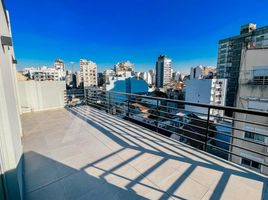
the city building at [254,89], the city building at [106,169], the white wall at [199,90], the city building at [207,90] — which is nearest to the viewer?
the city building at [106,169]

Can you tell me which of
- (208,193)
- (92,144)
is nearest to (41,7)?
(92,144)

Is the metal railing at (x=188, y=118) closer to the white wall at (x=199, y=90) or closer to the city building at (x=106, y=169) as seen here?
the city building at (x=106, y=169)

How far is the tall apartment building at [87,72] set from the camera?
34062mm

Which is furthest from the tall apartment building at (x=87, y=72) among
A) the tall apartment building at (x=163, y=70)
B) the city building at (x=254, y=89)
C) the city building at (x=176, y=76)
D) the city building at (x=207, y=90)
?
the city building at (x=176, y=76)

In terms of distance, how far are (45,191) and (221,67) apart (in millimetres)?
35727

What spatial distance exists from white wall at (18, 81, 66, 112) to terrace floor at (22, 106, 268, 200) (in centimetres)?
313

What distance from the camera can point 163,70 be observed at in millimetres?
47906

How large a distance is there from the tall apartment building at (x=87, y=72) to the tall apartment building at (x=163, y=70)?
23621 millimetres

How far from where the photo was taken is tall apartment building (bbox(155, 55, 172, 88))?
4809 centimetres

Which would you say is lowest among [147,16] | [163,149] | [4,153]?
[163,149]

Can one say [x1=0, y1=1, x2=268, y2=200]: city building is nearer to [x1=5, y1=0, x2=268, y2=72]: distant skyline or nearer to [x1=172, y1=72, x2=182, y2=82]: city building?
[x1=5, y1=0, x2=268, y2=72]: distant skyline

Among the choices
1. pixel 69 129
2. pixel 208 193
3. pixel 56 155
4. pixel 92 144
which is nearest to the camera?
pixel 208 193

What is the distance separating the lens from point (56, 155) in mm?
1888

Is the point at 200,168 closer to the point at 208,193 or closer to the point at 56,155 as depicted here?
the point at 208,193
